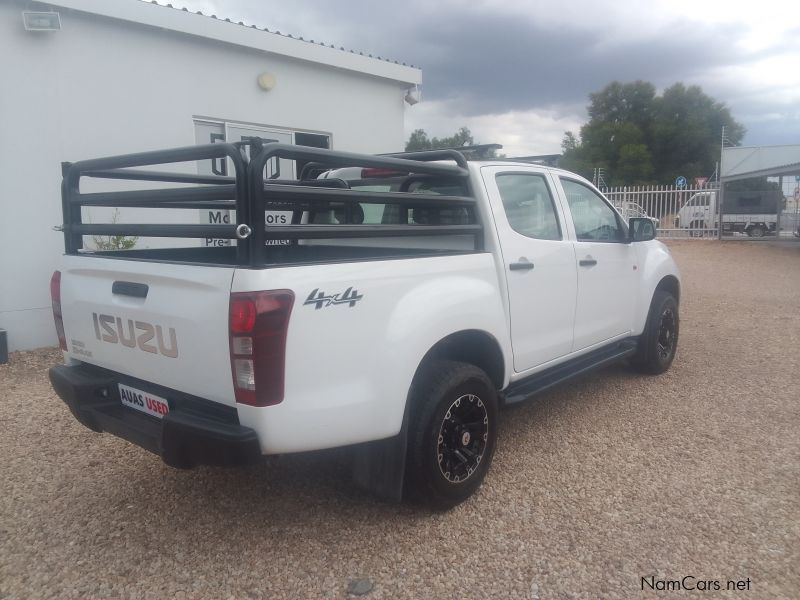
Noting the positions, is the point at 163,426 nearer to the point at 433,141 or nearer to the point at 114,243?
the point at 114,243

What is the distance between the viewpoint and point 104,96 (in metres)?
6.70

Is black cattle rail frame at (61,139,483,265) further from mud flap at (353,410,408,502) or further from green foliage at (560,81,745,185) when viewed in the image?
green foliage at (560,81,745,185)

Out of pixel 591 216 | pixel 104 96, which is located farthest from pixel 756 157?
pixel 104 96

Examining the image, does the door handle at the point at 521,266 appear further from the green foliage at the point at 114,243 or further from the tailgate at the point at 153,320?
the green foliage at the point at 114,243

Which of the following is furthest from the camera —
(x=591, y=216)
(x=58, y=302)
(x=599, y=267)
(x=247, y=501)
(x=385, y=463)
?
(x=591, y=216)

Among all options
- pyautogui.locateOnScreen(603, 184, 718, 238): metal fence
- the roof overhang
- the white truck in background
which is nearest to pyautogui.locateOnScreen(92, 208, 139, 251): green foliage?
pyautogui.locateOnScreen(603, 184, 718, 238): metal fence

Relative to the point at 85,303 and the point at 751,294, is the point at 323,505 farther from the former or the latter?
the point at 751,294

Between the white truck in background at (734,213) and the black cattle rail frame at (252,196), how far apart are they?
21826 mm

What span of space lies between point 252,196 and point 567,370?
2.65 metres

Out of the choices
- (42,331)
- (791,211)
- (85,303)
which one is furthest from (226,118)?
(791,211)

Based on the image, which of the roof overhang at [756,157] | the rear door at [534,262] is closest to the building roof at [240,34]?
the rear door at [534,262]

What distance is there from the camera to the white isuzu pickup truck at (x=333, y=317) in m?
2.43

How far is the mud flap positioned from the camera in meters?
2.84

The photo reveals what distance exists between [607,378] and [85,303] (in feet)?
14.4
